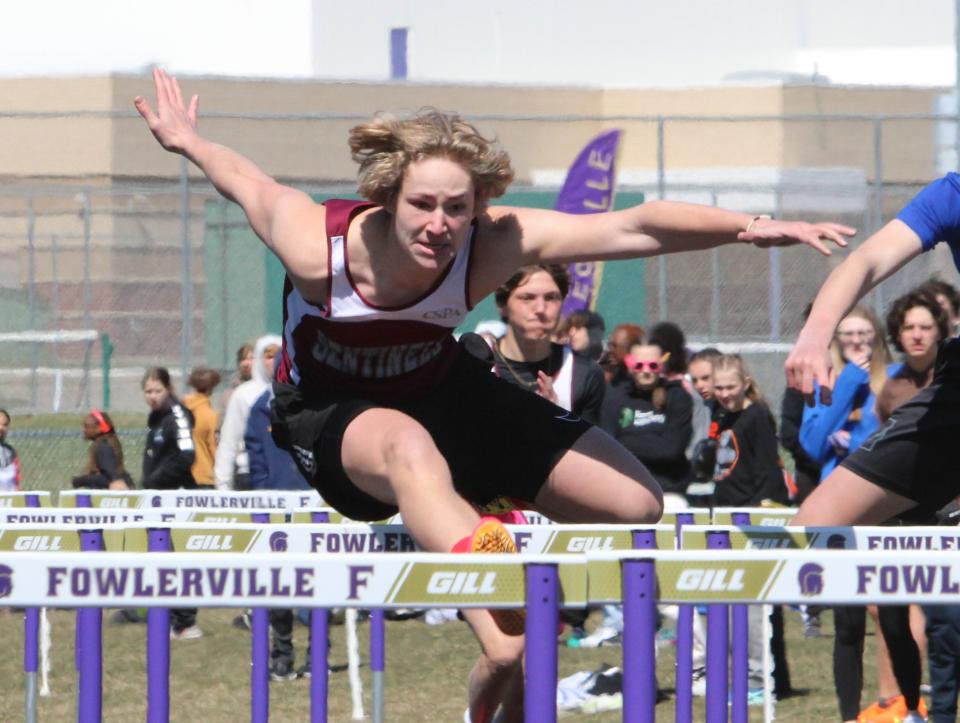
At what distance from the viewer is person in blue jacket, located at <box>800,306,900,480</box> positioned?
8.23 m

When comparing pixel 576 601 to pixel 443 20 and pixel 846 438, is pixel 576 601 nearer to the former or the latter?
pixel 846 438

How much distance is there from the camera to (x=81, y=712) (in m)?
4.34

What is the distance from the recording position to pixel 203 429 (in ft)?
36.8

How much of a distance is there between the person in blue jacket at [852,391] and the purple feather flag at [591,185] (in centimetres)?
441

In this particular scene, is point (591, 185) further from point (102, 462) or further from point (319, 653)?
point (319, 653)

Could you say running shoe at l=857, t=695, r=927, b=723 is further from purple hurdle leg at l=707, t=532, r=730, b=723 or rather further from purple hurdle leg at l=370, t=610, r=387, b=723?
purple hurdle leg at l=370, t=610, r=387, b=723

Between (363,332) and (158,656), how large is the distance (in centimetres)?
115

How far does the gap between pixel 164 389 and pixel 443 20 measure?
26525 millimetres

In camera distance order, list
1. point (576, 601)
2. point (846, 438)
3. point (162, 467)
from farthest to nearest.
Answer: point (162, 467) → point (846, 438) → point (576, 601)

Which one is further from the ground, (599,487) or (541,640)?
(599,487)

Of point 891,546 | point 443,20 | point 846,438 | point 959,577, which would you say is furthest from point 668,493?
point 443,20

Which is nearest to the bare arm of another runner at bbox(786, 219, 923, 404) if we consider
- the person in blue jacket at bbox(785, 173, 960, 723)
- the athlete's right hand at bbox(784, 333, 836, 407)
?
the athlete's right hand at bbox(784, 333, 836, 407)

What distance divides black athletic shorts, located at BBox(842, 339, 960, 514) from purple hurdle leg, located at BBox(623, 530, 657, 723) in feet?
5.89

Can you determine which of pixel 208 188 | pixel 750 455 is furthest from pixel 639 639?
pixel 208 188
